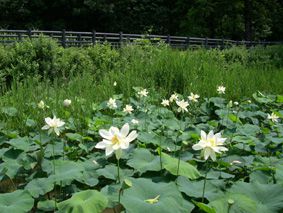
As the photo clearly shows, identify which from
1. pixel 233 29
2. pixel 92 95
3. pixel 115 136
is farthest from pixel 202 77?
pixel 233 29

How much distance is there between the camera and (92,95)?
4.62 metres

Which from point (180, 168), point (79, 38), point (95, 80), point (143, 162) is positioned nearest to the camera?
point (180, 168)

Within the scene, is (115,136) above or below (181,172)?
above

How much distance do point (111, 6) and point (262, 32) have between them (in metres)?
10.7

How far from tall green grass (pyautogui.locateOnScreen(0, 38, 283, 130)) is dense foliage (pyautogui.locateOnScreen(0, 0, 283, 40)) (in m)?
16.2

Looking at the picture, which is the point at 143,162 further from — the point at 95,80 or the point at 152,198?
the point at 95,80

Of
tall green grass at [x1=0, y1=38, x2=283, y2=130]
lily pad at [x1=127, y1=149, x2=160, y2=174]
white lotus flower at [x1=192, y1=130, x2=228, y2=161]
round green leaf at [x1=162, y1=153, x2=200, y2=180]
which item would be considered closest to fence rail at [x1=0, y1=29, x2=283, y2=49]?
tall green grass at [x1=0, y1=38, x2=283, y2=130]

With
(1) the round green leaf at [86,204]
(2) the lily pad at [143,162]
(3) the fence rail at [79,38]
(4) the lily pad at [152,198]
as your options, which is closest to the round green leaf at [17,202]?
(1) the round green leaf at [86,204]

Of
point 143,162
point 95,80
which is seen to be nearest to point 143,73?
point 95,80

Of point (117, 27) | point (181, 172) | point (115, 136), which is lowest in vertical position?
point (117, 27)

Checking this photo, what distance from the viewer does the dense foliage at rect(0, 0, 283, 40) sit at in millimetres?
24547

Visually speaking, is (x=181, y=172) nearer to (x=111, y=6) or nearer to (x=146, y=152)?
(x=146, y=152)

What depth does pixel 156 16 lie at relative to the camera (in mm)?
30297

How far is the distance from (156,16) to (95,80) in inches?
961
